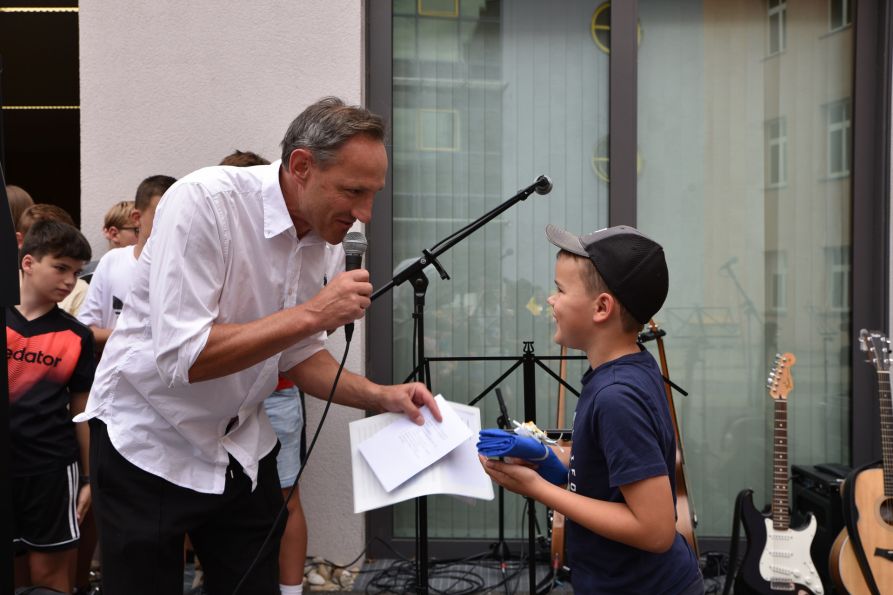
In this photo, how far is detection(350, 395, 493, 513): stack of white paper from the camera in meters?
2.01

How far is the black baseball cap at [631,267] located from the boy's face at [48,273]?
80.8 inches

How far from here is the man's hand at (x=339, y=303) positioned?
1.71 meters

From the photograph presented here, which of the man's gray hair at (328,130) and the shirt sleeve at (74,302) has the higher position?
the man's gray hair at (328,130)

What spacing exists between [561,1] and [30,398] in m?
3.19

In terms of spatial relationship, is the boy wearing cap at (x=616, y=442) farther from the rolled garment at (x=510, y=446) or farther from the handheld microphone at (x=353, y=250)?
the handheld microphone at (x=353, y=250)

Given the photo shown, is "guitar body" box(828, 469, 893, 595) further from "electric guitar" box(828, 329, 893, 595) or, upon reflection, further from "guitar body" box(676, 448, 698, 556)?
"guitar body" box(676, 448, 698, 556)

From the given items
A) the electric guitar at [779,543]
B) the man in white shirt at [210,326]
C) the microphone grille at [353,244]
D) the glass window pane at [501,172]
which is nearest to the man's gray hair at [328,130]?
the man in white shirt at [210,326]

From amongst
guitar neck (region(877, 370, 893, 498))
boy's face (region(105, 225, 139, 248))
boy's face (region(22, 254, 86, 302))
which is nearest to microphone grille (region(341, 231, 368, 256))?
boy's face (region(22, 254, 86, 302))

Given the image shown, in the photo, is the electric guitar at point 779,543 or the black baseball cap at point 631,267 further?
the electric guitar at point 779,543

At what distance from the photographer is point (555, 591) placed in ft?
12.2

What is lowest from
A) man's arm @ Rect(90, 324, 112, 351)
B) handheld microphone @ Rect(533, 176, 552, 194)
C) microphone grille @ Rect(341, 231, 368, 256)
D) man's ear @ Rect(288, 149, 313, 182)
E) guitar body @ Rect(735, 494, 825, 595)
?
guitar body @ Rect(735, 494, 825, 595)

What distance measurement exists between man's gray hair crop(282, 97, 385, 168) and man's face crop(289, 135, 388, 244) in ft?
0.05

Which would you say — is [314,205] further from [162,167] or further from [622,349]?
[162,167]

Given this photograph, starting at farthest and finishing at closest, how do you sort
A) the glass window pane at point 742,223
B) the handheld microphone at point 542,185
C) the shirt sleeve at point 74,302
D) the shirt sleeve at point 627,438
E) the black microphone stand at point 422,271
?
the glass window pane at point 742,223 → the shirt sleeve at point 74,302 → the handheld microphone at point 542,185 → the black microphone stand at point 422,271 → the shirt sleeve at point 627,438
